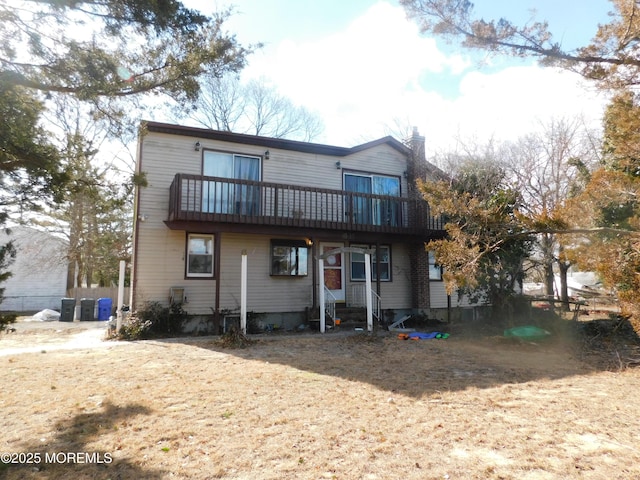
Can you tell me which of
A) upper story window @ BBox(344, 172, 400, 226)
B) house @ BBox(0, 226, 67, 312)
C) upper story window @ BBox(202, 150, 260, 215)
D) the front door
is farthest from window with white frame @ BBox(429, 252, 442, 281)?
house @ BBox(0, 226, 67, 312)

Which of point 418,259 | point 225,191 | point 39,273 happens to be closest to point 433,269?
point 418,259

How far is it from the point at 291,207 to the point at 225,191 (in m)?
2.18

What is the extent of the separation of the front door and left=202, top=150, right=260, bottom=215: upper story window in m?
3.20

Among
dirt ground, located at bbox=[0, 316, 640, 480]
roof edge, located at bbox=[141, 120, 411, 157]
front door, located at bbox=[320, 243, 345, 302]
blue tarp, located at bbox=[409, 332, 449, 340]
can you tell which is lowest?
dirt ground, located at bbox=[0, 316, 640, 480]

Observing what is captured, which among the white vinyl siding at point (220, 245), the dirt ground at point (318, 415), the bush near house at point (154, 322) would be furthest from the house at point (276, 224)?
the dirt ground at point (318, 415)

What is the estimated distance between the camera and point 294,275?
44.1ft

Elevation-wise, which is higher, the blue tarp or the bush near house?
the bush near house

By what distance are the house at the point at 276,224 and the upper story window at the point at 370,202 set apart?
0.04 metres

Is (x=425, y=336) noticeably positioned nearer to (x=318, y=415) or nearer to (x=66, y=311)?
(x=318, y=415)

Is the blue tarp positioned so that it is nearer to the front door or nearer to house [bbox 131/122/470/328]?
house [bbox 131/122/470/328]

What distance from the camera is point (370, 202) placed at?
13672 millimetres

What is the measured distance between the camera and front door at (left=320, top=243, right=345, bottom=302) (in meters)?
13.9

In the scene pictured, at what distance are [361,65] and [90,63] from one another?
910 centimetres

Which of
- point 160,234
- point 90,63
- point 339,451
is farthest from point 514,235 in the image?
point 160,234
